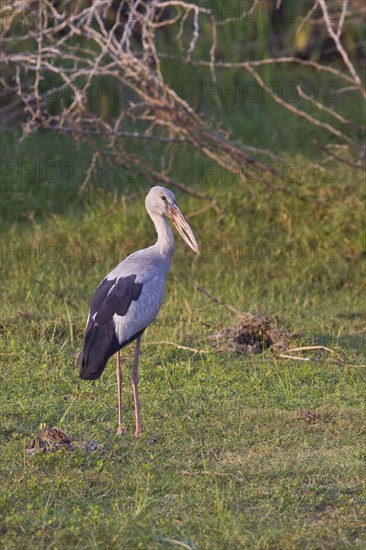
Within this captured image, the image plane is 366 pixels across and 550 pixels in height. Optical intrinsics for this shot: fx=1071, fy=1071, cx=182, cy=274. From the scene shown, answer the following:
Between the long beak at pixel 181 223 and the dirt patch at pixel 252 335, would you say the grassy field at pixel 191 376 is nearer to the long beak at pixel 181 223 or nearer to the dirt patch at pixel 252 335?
the dirt patch at pixel 252 335

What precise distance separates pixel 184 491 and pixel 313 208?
4343 mm

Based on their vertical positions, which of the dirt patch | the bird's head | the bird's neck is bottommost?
the dirt patch

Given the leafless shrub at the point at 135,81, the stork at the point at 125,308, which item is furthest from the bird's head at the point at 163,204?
the leafless shrub at the point at 135,81

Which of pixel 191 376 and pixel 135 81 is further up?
pixel 135 81

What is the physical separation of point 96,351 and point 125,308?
304 mm

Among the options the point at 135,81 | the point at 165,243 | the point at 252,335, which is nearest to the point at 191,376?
the point at 252,335

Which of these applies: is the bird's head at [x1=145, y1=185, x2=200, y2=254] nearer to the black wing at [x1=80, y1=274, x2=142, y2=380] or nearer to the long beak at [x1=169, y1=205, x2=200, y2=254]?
the long beak at [x1=169, y1=205, x2=200, y2=254]

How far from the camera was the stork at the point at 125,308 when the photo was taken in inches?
193

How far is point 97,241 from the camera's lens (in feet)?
27.0

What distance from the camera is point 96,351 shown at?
4895 mm

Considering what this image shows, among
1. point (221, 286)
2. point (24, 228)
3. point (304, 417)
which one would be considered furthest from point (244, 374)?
point (24, 228)

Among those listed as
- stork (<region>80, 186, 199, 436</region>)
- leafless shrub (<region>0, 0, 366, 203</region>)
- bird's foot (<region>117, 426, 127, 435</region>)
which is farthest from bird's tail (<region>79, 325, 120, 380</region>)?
leafless shrub (<region>0, 0, 366, 203</region>)

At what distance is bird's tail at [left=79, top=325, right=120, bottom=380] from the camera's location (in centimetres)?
482

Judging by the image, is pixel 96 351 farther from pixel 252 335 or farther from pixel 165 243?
pixel 252 335
